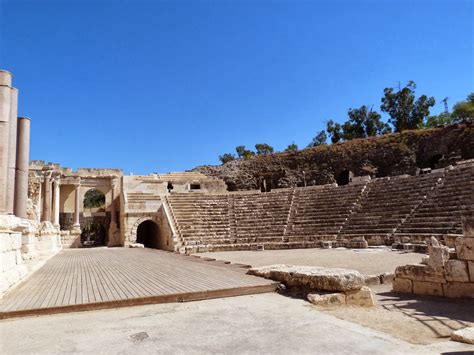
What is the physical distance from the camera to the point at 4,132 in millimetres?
6680

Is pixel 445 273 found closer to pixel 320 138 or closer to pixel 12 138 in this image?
pixel 12 138

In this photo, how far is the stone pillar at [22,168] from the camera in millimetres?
9000

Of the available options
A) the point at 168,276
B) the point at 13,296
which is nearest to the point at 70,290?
the point at 13,296

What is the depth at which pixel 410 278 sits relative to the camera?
6.72 metres

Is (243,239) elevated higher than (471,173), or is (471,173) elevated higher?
(471,173)

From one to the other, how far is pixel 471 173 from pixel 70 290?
17.7 metres

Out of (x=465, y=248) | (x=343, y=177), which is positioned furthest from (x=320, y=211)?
(x=343, y=177)

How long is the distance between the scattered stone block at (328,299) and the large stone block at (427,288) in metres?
1.94

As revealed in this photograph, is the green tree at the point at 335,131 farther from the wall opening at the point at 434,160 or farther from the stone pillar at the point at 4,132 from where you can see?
the stone pillar at the point at 4,132

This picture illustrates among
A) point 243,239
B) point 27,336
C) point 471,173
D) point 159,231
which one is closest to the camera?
point 27,336

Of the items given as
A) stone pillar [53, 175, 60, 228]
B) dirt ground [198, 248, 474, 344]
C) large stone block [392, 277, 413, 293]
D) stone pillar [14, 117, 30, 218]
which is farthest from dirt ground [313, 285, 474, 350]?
stone pillar [53, 175, 60, 228]

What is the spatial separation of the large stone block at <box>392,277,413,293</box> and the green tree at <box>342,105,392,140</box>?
136ft

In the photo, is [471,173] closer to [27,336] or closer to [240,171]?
[27,336]

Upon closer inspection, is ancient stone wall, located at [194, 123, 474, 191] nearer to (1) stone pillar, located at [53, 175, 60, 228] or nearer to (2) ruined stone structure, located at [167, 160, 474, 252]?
(2) ruined stone structure, located at [167, 160, 474, 252]
